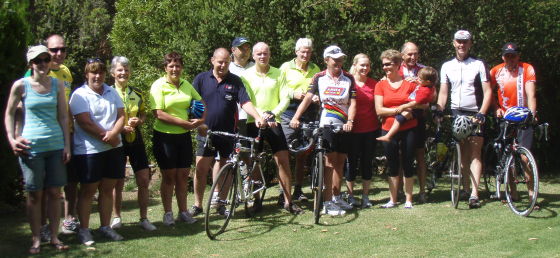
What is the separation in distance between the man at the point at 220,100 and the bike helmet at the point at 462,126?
2.43 meters

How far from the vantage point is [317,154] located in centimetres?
747

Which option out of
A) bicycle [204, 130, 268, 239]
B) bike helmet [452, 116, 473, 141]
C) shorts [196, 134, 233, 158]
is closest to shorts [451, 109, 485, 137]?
bike helmet [452, 116, 473, 141]

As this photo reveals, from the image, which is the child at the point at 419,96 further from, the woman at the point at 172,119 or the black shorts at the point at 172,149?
the black shorts at the point at 172,149

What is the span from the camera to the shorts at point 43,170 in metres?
5.91

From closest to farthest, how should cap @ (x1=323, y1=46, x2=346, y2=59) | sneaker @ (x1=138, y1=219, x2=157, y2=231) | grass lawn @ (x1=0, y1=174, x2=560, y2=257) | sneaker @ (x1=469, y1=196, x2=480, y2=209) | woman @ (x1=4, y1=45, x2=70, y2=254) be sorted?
woman @ (x1=4, y1=45, x2=70, y2=254), grass lawn @ (x1=0, y1=174, x2=560, y2=257), sneaker @ (x1=138, y1=219, x2=157, y2=231), cap @ (x1=323, y1=46, x2=346, y2=59), sneaker @ (x1=469, y1=196, x2=480, y2=209)

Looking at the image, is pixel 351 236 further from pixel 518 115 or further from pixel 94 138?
pixel 94 138

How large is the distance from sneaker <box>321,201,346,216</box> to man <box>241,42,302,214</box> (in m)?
0.32

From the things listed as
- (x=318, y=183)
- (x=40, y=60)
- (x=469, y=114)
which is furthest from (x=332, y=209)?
(x=40, y=60)

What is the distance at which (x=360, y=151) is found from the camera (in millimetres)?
8297

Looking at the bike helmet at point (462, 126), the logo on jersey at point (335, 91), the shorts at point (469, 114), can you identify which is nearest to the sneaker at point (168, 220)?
the logo on jersey at point (335, 91)

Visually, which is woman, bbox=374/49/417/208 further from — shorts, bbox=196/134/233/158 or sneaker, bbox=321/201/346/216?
shorts, bbox=196/134/233/158

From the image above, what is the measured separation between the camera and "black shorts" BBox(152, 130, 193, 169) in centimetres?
725

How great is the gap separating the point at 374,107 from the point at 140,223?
10.1 ft

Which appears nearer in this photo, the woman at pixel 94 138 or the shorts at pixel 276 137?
the woman at pixel 94 138
